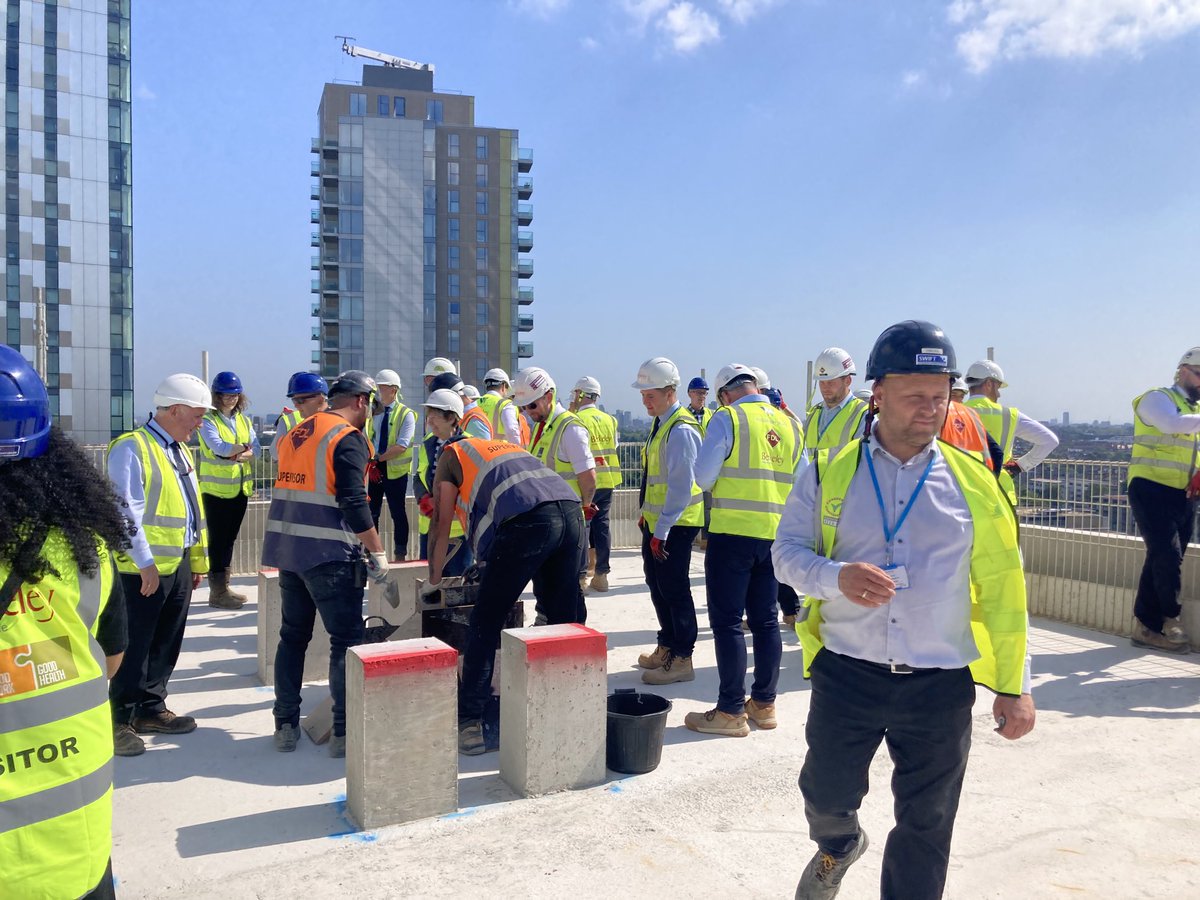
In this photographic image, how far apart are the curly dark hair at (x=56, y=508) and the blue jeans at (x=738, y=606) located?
136 inches

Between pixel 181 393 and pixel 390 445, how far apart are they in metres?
4.47

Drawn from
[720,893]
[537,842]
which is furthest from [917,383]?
[537,842]

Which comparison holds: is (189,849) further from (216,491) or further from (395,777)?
(216,491)

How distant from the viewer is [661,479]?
6.73 m

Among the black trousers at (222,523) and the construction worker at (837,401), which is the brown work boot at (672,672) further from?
the black trousers at (222,523)

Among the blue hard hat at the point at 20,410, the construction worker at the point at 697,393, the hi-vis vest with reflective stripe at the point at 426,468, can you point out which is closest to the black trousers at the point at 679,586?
the hi-vis vest with reflective stripe at the point at 426,468

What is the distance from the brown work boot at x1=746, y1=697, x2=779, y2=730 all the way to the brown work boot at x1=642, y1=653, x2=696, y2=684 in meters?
0.97

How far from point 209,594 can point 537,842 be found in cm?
650

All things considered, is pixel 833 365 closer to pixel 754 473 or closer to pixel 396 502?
pixel 754 473

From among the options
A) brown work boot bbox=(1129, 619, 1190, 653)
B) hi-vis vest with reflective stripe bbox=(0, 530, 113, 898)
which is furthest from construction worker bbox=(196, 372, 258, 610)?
brown work boot bbox=(1129, 619, 1190, 653)

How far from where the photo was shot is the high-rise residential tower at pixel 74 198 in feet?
209

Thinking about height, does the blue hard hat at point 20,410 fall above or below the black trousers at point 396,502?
above

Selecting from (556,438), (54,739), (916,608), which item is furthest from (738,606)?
(54,739)

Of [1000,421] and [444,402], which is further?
[1000,421]
